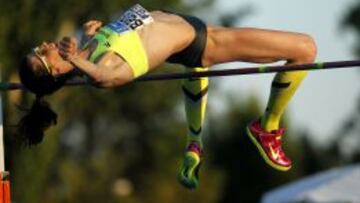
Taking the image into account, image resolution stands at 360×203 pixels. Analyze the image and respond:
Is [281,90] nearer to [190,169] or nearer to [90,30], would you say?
[190,169]

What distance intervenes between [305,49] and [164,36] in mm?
800

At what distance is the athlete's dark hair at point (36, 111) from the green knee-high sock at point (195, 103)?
929mm

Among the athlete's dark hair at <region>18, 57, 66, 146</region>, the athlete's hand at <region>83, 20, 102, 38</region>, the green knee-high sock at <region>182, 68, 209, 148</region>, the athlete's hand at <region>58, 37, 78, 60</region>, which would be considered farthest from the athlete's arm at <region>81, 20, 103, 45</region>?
the green knee-high sock at <region>182, 68, 209, 148</region>

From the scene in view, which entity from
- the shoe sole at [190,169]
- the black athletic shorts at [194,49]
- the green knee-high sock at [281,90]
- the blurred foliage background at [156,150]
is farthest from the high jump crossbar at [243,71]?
the blurred foliage background at [156,150]

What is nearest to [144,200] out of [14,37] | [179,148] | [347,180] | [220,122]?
[179,148]

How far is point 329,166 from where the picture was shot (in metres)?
31.9

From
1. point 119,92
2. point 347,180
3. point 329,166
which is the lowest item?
point 329,166

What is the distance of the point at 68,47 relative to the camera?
24.3ft

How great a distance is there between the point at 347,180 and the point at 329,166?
15705 millimetres

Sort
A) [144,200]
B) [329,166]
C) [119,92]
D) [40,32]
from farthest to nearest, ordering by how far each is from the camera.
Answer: [329,166] < [144,200] < [119,92] < [40,32]

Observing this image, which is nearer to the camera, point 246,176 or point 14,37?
point 14,37

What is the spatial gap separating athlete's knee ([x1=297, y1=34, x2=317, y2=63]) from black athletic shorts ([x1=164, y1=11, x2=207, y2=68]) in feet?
1.67

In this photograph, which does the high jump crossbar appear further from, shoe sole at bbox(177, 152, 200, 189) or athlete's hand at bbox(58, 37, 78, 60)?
shoe sole at bbox(177, 152, 200, 189)

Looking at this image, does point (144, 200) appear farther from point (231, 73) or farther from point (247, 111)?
point (231, 73)
